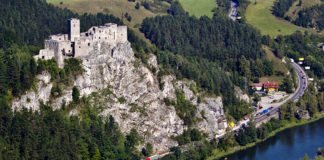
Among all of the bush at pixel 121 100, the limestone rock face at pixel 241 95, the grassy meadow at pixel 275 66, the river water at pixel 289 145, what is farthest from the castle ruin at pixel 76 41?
the grassy meadow at pixel 275 66

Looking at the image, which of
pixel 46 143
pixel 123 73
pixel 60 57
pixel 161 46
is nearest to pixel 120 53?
pixel 123 73

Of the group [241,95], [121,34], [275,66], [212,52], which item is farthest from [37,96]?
[275,66]

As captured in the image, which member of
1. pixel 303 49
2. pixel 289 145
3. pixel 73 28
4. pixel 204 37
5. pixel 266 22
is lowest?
pixel 289 145

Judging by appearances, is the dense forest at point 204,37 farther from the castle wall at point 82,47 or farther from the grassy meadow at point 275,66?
the castle wall at point 82,47

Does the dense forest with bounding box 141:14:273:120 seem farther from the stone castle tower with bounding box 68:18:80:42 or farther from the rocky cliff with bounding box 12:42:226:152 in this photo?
the stone castle tower with bounding box 68:18:80:42

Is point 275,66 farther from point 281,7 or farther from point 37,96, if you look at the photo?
point 37,96

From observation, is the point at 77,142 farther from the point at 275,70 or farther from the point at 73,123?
the point at 275,70
